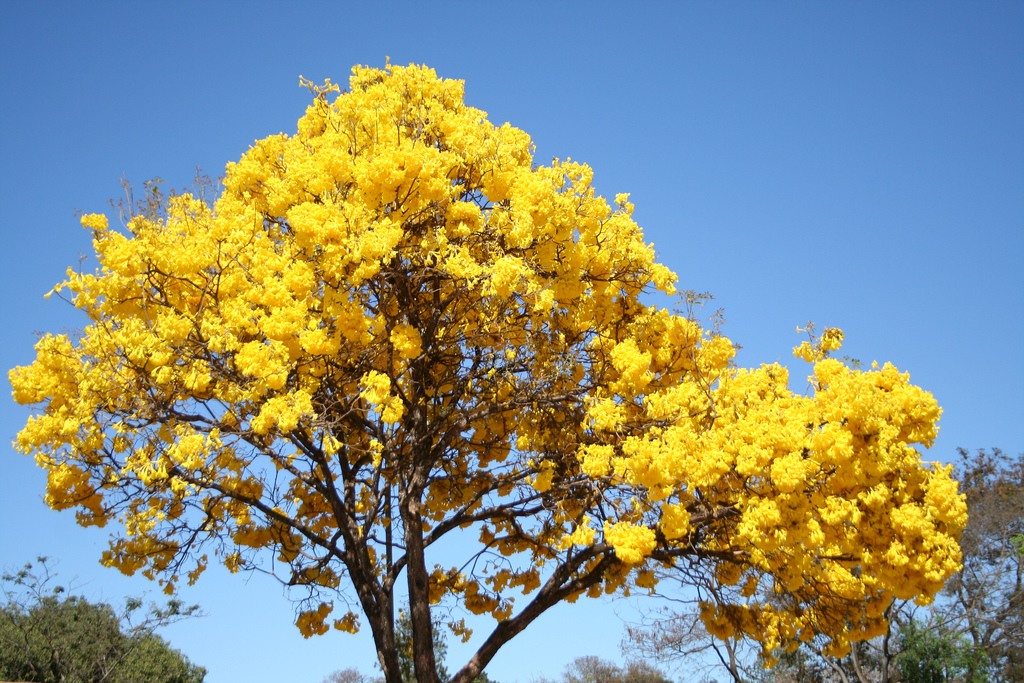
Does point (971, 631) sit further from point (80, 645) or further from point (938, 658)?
point (80, 645)

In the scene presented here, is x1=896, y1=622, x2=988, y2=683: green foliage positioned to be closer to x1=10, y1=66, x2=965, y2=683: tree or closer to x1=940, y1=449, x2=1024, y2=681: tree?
x1=940, y1=449, x2=1024, y2=681: tree

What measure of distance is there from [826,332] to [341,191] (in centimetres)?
594

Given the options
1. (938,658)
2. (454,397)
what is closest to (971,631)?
(938,658)

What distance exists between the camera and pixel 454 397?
10.9m

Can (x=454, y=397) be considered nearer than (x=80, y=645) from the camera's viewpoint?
Yes

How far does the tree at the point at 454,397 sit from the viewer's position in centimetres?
809

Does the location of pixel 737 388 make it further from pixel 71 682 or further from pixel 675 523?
pixel 71 682

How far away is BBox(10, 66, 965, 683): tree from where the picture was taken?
8.09m

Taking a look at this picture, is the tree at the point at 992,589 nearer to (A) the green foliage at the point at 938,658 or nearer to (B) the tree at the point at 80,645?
(A) the green foliage at the point at 938,658

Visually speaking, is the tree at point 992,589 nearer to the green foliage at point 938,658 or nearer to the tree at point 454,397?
the green foliage at point 938,658

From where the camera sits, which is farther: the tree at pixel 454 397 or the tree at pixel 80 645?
the tree at pixel 80 645

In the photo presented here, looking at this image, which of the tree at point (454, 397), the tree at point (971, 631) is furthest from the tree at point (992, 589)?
the tree at point (454, 397)

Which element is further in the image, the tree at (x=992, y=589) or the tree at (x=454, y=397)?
the tree at (x=992, y=589)

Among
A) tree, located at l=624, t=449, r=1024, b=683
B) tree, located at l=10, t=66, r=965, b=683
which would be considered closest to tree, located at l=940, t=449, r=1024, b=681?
tree, located at l=624, t=449, r=1024, b=683
